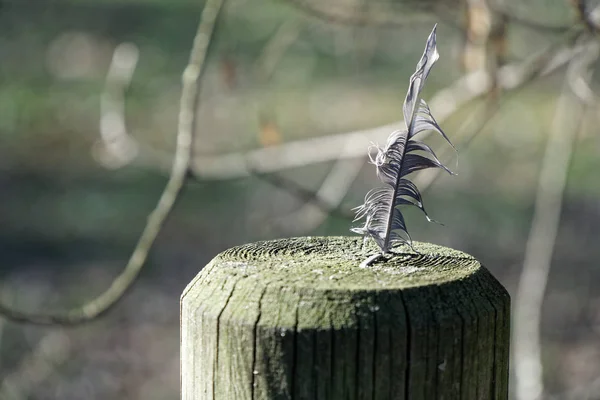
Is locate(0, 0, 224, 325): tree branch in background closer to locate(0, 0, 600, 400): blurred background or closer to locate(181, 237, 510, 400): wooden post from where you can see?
locate(0, 0, 600, 400): blurred background

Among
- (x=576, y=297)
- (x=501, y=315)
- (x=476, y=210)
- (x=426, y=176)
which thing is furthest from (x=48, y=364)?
(x=476, y=210)

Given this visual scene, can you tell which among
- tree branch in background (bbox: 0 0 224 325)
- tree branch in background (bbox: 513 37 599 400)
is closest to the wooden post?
tree branch in background (bbox: 0 0 224 325)

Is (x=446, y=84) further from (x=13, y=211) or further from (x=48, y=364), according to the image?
(x=48, y=364)

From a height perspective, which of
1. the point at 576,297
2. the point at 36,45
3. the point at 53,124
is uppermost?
the point at 36,45

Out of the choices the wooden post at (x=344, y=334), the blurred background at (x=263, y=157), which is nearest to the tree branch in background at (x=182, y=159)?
the blurred background at (x=263, y=157)

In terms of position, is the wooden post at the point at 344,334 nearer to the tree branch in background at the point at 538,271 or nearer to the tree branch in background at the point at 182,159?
the tree branch in background at the point at 182,159
